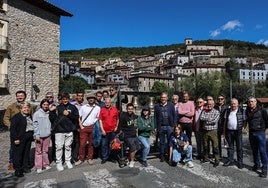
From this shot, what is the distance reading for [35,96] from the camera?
2484 centimetres

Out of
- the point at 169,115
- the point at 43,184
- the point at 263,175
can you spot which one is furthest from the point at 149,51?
the point at 43,184

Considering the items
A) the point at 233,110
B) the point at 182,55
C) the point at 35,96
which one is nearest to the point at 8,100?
the point at 35,96

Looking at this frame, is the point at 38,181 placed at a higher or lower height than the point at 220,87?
lower

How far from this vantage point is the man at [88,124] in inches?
298

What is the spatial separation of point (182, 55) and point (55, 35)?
104854 millimetres

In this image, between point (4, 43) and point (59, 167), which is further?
point (4, 43)

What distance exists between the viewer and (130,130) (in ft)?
24.8

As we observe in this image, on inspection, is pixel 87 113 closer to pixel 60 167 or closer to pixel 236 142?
pixel 60 167

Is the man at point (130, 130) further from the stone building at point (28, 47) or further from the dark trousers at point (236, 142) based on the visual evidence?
the stone building at point (28, 47)

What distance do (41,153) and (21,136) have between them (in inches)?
27.3

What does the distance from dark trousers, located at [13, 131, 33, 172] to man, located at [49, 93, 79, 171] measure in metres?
0.63

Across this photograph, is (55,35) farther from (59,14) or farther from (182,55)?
(182,55)

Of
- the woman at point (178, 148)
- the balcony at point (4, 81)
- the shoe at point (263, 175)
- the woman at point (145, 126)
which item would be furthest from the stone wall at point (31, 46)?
the shoe at point (263, 175)

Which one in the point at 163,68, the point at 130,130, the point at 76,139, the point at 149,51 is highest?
the point at 149,51
